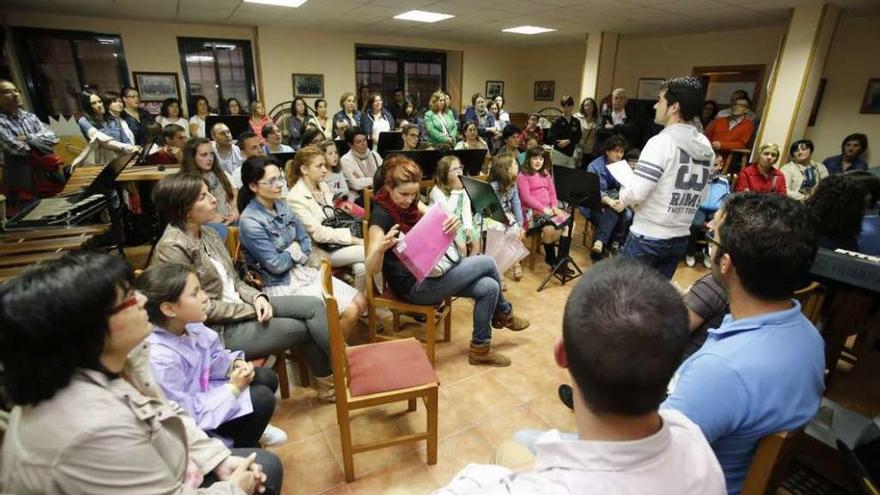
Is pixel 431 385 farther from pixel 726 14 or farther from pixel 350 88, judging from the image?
pixel 350 88

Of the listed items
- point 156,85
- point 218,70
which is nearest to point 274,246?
point 156,85

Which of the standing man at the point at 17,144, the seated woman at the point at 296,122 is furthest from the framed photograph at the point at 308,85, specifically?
the standing man at the point at 17,144

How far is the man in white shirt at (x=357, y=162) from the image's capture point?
395 cm

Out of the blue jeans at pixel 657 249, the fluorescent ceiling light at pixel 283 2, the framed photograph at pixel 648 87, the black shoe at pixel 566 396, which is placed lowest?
the black shoe at pixel 566 396

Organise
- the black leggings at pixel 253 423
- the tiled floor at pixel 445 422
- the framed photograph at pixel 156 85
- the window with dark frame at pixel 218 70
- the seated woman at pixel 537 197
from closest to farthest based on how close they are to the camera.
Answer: the black leggings at pixel 253 423 < the tiled floor at pixel 445 422 < the seated woman at pixel 537 197 < the framed photograph at pixel 156 85 < the window with dark frame at pixel 218 70

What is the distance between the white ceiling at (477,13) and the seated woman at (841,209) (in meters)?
3.93

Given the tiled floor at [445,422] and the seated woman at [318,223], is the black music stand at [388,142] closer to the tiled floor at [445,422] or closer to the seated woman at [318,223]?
the seated woman at [318,223]

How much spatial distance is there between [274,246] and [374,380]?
103cm

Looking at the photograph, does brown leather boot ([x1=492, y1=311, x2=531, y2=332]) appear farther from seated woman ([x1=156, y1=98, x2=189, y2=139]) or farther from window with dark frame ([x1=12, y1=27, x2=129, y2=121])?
window with dark frame ([x1=12, y1=27, x2=129, y2=121])

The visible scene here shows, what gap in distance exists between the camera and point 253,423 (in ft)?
5.03

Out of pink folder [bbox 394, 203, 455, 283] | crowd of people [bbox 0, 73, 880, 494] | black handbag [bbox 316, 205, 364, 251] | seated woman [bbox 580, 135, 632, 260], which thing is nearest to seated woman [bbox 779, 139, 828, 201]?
seated woman [bbox 580, 135, 632, 260]

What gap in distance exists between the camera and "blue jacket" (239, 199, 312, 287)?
7.18ft

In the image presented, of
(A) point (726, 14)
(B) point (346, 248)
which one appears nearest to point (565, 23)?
(A) point (726, 14)

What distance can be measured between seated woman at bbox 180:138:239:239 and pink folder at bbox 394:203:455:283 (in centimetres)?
148
